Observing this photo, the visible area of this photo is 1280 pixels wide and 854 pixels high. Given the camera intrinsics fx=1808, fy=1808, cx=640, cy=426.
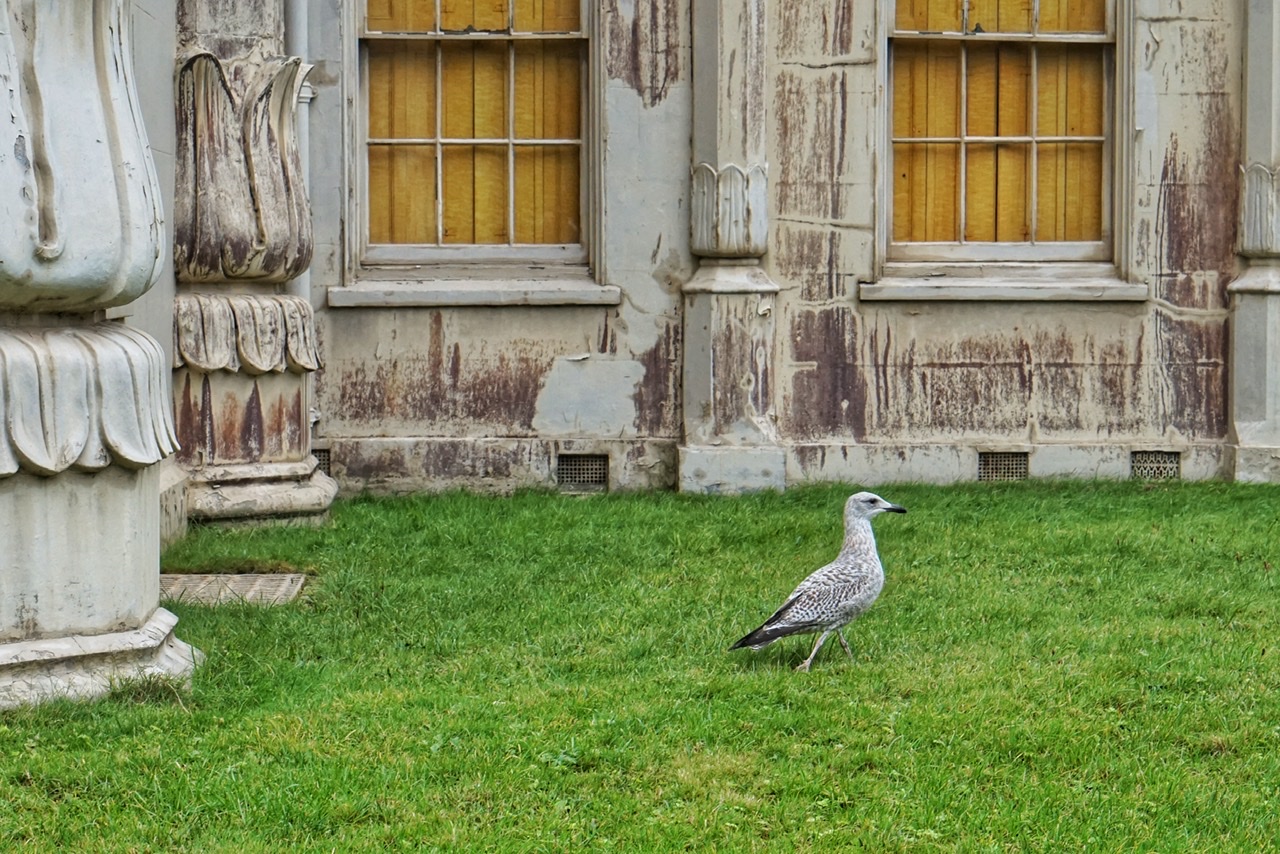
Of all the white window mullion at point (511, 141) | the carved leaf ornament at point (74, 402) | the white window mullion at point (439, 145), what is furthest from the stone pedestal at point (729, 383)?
the carved leaf ornament at point (74, 402)

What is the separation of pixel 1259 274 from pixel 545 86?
4552 millimetres

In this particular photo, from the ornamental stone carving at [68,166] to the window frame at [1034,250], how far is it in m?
6.24

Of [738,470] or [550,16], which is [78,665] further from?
[550,16]

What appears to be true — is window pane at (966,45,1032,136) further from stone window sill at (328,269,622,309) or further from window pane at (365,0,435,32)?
window pane at (365,0,435,32)

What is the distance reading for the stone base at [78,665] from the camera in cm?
544

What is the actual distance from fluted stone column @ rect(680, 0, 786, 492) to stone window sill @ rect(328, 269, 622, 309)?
0.63 metres

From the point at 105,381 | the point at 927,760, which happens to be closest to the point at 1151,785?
the point at 927,760

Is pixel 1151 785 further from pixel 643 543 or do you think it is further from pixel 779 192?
pixel 779 192

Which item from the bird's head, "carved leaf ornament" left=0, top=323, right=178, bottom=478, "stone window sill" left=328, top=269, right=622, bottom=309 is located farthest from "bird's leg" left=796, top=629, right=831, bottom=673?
"stone window sill" left=328, top=269, right=622, bottom=309

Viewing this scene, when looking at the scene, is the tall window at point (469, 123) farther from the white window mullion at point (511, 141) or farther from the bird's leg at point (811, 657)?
the bird's leg at point (811, 657)

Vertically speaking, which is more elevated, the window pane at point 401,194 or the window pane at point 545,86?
the window pane at point 545,86

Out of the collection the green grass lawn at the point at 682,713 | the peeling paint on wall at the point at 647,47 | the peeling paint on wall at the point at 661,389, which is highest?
the peeling paint on wall at the point at 647,47

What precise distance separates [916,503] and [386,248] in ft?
11.8

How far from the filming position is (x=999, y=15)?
11.3m
